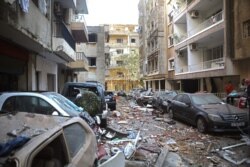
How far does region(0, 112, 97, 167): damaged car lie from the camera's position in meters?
2.69

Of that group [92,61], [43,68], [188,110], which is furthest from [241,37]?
[92,61]

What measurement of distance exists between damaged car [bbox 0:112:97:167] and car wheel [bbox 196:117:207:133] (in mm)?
8655

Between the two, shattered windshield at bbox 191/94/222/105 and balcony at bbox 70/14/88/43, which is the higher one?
balcony at bbox 70/14/88/43

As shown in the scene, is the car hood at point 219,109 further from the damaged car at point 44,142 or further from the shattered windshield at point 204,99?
the damaged car at point 44,142

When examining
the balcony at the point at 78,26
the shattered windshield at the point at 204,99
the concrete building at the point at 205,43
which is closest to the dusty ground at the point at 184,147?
→ the shattered windshield at the point at 204,99

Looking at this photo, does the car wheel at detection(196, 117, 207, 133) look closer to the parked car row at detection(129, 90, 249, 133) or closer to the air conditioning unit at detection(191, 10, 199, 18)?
the parked car row at detection(129, 90, 249, 133)

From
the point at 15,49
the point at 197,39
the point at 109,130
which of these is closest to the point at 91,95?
the point at 109,130

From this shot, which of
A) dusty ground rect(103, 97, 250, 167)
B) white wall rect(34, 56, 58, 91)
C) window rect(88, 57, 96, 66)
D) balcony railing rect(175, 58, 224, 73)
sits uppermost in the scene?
window rect(88, 57, 96, 66)

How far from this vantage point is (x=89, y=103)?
12.6 meters

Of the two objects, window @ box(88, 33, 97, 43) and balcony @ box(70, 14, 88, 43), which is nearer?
balcony @ box(70, 14, 88, 43)

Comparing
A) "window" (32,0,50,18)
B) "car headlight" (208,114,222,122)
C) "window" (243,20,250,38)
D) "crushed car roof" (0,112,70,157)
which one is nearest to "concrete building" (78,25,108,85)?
"window" (243,20,250,38)

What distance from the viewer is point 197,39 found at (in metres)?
26.4

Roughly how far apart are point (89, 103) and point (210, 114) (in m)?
4.43

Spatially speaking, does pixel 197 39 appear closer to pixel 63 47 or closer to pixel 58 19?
pixel 58 19
